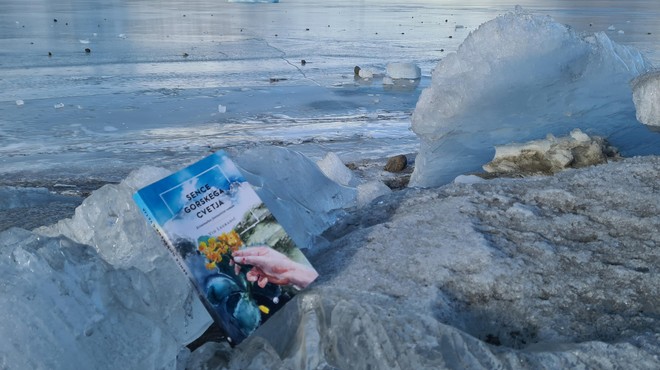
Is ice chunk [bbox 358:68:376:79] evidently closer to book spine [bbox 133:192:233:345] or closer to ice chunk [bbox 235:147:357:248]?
ice chunk [bbox 235:147:357:248]

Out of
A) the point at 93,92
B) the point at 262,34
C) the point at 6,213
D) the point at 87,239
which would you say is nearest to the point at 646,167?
the point at 87,239

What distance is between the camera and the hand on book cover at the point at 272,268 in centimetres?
183

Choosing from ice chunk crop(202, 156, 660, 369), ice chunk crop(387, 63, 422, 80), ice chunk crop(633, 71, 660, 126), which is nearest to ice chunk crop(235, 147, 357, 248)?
ice chunk crop(202, 156, 660, 369)

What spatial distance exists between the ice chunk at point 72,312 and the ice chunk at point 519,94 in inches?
92.0

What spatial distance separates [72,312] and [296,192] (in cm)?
130

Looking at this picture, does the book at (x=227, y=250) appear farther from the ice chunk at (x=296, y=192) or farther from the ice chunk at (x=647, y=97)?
the ice chunk at (x=647, y=97)

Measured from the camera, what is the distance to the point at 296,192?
2777mm

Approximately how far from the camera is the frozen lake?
5.42 m

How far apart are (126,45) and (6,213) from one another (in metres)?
8.70

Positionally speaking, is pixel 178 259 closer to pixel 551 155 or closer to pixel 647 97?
pixel 551 155

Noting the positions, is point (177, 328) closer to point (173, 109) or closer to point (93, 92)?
point (173, 109)

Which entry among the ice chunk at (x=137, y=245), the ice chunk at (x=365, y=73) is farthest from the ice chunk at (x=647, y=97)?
the ice chunk at (x=365, y=73)

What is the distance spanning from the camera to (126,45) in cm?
1161

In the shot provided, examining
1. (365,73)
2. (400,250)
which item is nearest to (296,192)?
(400,250)
